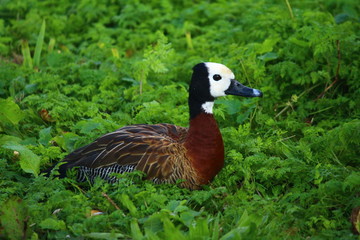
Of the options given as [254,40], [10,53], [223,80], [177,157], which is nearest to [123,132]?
[177,157]

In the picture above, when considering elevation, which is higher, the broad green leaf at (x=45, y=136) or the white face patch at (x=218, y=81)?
the white face patch at (x=218, y=81)

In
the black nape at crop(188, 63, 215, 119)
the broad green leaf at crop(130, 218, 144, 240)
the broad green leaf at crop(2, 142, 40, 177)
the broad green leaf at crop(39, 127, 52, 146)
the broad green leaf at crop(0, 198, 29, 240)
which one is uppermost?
the black nape at crop(188, 63, 215, 119)

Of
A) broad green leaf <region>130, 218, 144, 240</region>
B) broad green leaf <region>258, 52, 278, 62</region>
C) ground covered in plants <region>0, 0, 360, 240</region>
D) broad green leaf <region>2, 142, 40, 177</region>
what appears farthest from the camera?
broad green leaf <region>258, 52, 278, 62</region>

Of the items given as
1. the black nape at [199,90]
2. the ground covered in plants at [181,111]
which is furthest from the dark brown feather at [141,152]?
the black nape at [199,90]

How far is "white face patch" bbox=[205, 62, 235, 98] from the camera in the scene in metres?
5.00

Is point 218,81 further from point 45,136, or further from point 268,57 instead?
point 45,136

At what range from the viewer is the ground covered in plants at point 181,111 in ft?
13.8

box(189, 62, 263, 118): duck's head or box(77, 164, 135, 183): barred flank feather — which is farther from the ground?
box(189, 62, 263, 118): duck's head

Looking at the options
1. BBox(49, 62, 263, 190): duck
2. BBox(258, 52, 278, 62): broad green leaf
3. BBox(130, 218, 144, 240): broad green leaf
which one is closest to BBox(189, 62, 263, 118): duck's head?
BBox(49, 62, 263, 190): duck

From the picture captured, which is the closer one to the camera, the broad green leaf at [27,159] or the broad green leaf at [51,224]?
the broad green leaf at [51,224]

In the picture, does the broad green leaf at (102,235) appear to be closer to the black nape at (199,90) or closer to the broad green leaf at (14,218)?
the broad green leaf at (14,218)

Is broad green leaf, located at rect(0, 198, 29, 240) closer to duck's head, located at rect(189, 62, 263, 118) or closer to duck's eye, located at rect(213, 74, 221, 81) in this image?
duck's head, located at rect(189, 62, 263, 118)

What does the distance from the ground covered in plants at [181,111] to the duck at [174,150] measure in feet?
0.51

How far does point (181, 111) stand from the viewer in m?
5.96
